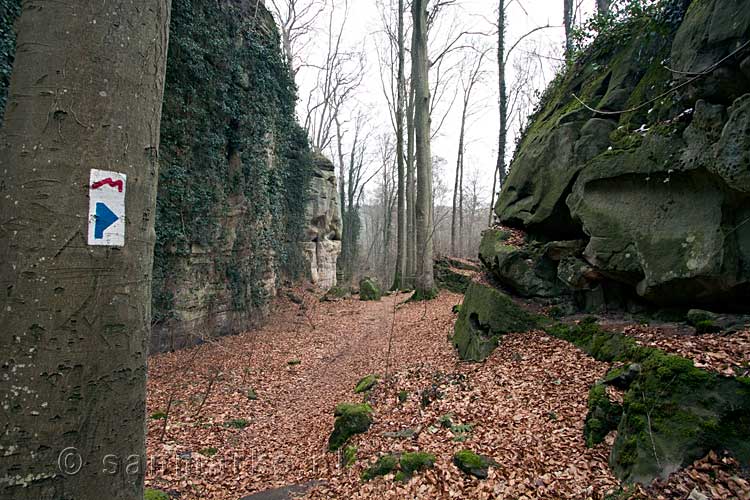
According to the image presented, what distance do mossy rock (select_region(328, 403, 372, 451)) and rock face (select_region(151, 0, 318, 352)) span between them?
515cm

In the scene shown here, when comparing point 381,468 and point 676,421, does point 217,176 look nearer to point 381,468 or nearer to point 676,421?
point 381,468

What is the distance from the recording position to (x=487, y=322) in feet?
20.9

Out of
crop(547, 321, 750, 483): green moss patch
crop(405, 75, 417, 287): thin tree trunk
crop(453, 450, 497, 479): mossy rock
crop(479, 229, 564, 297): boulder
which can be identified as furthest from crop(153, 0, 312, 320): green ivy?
crop(547, 321, 750, 483): green moss patch

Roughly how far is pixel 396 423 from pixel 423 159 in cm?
987

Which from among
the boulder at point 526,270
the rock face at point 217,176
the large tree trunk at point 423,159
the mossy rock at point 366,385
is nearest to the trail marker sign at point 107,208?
the mossy rock at point 366,385

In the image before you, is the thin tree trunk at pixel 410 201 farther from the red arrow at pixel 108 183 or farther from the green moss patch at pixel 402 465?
Result: the red arrow at pixel 108 183

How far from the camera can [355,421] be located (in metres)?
4.60

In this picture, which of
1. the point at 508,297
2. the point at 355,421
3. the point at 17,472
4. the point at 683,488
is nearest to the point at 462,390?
the point at 355,421

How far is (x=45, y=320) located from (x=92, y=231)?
363 mm

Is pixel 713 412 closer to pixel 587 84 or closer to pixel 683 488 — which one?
pixel 683 488

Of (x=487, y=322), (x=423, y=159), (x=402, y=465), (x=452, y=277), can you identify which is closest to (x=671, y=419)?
(x=402, y=465)

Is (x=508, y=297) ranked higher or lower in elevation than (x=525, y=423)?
higher

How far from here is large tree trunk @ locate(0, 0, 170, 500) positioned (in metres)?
1.33

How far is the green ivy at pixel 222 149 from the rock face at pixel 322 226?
178 inches
